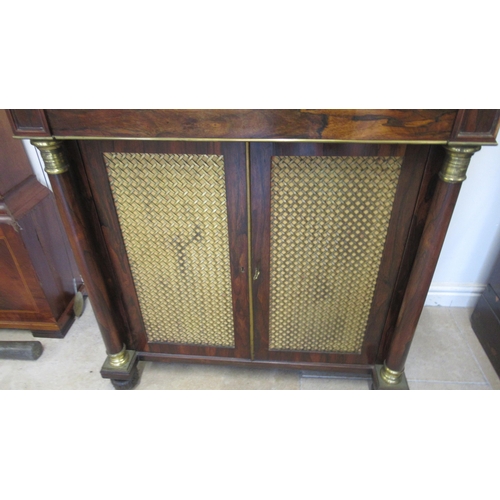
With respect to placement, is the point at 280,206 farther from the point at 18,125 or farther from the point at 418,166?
the point at 18,125

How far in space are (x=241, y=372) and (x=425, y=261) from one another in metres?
0.75

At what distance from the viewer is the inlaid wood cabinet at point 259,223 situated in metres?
0.84

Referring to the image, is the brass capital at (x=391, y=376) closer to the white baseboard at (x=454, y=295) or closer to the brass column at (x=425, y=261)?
the brass column at (x=425, y=261)

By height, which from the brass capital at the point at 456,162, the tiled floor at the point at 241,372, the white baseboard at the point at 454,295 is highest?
the brass capital at the point at 456,162

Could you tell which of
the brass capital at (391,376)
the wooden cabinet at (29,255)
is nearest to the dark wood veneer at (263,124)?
the wooden cabinet at (29,255)

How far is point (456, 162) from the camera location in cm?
86

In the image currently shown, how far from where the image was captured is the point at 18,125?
0.88m

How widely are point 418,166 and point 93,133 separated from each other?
0.73m

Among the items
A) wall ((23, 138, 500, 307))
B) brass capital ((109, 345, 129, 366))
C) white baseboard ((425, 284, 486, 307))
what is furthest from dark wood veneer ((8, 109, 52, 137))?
white baseboard ((425, 284, 486, 307))

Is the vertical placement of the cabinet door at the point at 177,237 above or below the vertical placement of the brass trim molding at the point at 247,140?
below

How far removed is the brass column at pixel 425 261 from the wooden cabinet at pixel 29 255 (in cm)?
118

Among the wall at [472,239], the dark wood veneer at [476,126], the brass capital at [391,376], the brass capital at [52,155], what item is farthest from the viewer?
the wall at [472,239]

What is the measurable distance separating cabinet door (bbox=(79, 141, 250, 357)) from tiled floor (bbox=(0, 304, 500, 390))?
0.46 feet

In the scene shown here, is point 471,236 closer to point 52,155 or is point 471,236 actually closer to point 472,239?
point 472,239
